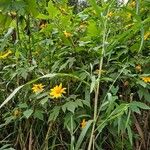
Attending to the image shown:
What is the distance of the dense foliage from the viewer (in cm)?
131

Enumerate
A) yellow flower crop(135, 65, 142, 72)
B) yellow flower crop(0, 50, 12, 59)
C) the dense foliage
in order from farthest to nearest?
yellow flower crop(0, 50, 12, 59) → yellow flower crop(135, 65, 142, 72) → the dense foliage

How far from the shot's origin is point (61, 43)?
64.2 inches

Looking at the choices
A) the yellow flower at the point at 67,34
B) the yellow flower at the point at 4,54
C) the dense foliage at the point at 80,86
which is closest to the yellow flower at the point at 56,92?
the dense foliage at the point at 80,86

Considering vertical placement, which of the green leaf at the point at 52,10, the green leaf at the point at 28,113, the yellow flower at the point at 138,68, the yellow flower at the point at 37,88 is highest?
the green leaf at the point at 52,10

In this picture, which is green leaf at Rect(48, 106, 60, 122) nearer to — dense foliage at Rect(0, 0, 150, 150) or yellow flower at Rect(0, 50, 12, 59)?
dense foliage at Rect(0, 0, 150, 150)

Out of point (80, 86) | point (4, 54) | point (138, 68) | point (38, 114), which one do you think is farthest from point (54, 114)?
point (4, 54)

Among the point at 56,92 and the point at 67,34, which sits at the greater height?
the point at 67,34

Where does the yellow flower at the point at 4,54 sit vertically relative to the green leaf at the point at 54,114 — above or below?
above

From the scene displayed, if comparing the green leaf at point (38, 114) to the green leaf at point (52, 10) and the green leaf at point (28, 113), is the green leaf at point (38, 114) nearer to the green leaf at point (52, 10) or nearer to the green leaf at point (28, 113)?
the green leaf at point (28, 113)

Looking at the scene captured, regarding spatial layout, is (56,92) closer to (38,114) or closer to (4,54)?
(38,114)

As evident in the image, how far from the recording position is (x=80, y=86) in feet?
4.75

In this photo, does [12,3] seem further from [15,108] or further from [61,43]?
[15,108]

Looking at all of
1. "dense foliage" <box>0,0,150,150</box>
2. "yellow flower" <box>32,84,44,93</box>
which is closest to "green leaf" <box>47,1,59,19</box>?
"dense foliage" <box>0,0,150,150</box>

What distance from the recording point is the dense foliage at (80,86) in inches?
51.7
